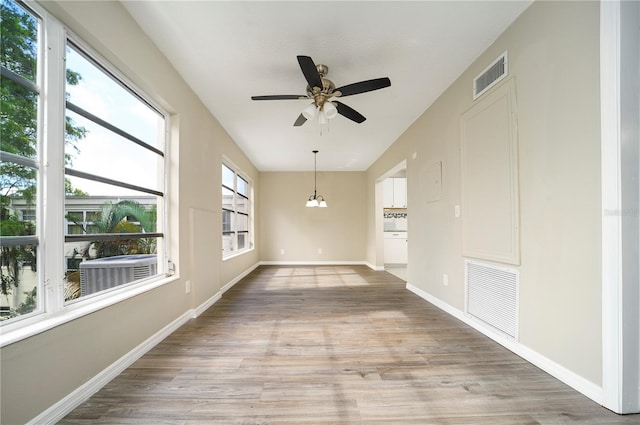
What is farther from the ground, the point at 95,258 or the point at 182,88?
the point at 182,88

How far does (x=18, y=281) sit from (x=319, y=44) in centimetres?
249

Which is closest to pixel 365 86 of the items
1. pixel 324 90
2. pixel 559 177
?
pixel 324 90

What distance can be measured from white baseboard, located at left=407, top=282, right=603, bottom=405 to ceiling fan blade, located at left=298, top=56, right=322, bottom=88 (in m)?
2.64

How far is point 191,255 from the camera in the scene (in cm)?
290

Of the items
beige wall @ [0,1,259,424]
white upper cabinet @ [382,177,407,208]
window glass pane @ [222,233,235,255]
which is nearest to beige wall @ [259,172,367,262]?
white upper cabinet @ [382,177,407,208]

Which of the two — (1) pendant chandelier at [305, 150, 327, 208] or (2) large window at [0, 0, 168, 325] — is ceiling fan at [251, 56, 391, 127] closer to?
(2) large window at [0, 0, 168, 325]

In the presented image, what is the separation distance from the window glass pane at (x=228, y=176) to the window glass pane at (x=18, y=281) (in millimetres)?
3151

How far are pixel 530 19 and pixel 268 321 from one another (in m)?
3.42

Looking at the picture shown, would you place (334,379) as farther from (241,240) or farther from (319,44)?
(241,240)

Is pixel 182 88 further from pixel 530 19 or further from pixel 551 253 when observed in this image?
pixel 551 253

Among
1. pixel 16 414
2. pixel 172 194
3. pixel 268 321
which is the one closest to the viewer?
pixel 16 414

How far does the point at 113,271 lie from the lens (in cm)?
192

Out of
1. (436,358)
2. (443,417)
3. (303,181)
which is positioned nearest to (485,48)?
(436,358)

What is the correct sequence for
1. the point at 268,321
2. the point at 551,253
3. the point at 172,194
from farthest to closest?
the point at 268,321
the point at 172,194
the point at 551,253
